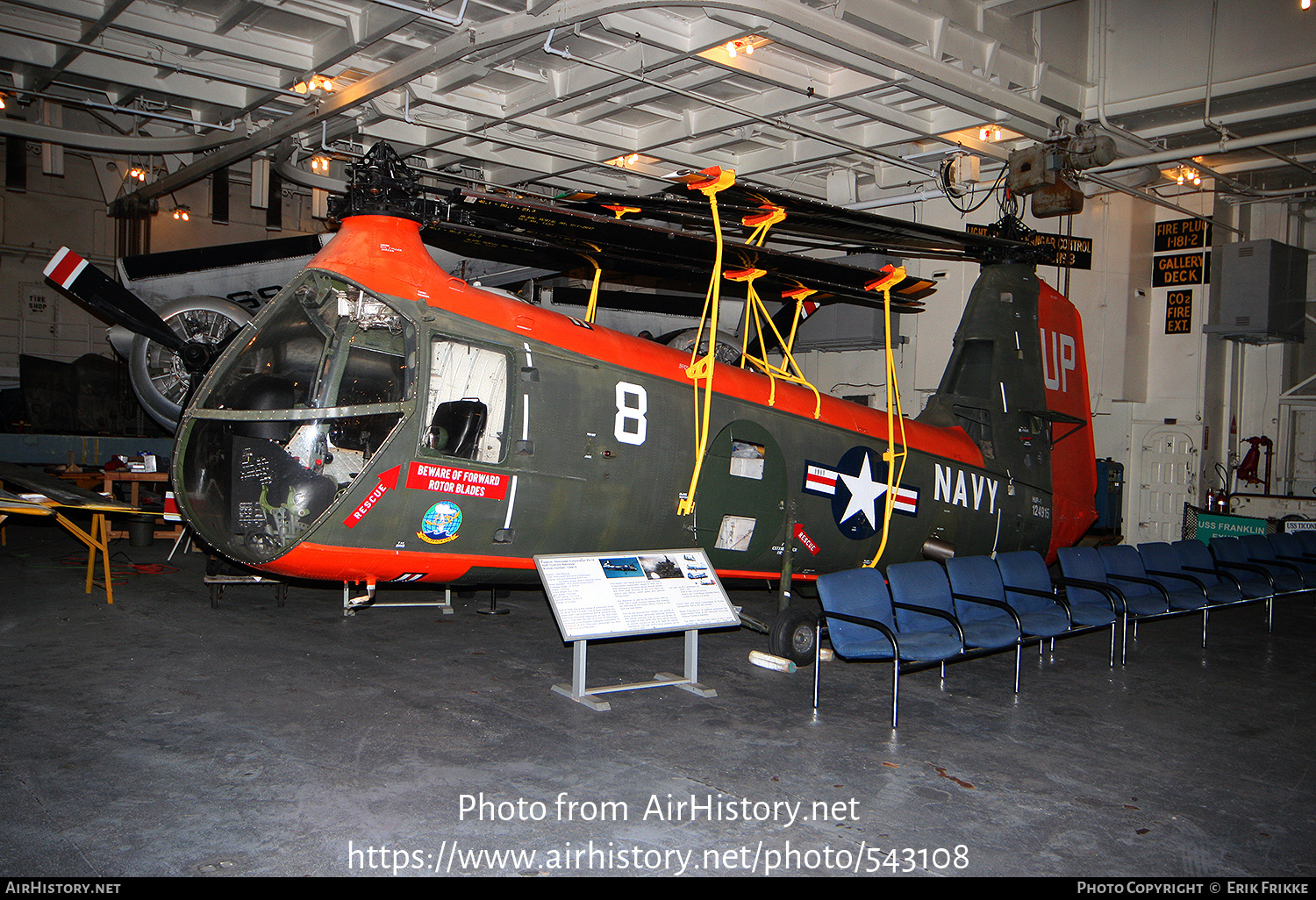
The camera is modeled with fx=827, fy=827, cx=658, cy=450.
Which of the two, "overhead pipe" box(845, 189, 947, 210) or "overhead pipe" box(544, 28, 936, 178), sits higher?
"overhead pipe" box(544, 28, 936, 178)

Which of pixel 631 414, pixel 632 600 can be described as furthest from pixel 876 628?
pixel 631 414

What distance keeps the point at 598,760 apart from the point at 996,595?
3.58 meters

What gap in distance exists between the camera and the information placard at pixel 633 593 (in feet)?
16.4

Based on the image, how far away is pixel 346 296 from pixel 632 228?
5.88 feet

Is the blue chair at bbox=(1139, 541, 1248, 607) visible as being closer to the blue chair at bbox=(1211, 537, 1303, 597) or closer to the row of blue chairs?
the row of blue chairs

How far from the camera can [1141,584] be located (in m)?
7.66

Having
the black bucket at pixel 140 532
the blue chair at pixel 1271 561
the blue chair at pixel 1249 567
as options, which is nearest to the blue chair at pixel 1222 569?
the blue chair at pixel 1249 567

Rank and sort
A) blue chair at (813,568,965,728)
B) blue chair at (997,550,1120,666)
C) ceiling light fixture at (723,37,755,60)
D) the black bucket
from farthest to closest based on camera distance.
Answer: the black bucket
ceiling light fixture at (723,37,755,60)
blue chair at (997,550,1120,666)
blue chair at (813,568,965,728)

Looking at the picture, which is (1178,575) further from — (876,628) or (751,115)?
(751,115)

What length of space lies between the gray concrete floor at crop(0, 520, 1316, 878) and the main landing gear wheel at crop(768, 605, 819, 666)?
0.20m

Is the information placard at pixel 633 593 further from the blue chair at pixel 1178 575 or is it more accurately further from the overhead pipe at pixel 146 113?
the overhead pipe at pixel 146 113

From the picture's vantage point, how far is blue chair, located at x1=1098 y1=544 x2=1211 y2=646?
712cm

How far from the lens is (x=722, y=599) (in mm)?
5613

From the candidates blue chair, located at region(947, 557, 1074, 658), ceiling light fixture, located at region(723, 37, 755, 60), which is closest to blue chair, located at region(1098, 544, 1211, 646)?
blue chair, located at region(947, 557, 1074, 658)
